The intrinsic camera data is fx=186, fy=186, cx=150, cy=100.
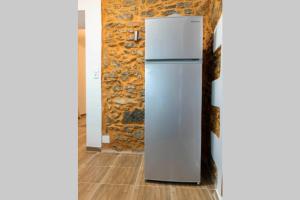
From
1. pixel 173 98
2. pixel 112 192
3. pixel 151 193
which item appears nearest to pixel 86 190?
pixel 112 192

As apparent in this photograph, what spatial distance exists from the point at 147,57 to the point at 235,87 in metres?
1.39

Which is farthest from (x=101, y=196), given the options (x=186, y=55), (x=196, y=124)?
(x=186, y=55)

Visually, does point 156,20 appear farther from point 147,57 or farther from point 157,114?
point 157,114

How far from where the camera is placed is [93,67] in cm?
275

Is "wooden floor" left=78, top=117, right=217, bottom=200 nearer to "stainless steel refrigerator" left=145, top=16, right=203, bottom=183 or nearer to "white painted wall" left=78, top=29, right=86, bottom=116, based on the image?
"stainless steel refrigerator" left=145, top=16, right=203, bottom=183

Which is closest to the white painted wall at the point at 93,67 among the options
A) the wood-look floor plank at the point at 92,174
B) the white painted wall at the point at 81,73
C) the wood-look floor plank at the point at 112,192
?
the wood-look floor plank at the point at 92,174

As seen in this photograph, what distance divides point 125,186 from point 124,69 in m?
1.56

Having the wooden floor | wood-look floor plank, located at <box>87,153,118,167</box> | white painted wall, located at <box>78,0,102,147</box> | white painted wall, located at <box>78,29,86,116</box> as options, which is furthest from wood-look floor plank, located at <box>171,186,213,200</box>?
white painted wall, located at <box>78,29,86,116</box>

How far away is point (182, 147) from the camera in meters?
1.83

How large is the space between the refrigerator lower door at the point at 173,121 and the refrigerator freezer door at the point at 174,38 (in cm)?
9

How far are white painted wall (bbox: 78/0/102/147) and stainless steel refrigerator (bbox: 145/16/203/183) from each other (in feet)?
3.76

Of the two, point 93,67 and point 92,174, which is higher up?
point 93,67

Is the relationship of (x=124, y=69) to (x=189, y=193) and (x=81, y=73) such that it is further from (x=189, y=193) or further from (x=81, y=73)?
(x=81, y=73)

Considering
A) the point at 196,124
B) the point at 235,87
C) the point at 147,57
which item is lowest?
the point at 196,124
